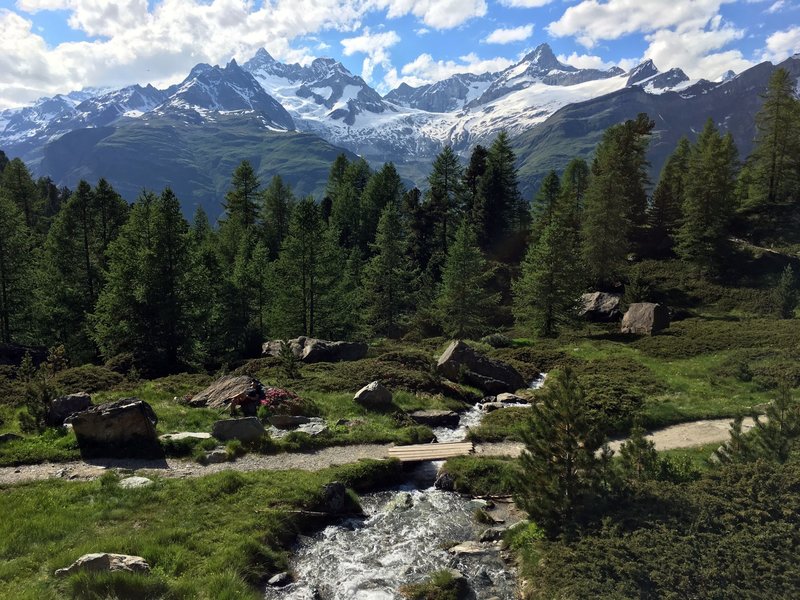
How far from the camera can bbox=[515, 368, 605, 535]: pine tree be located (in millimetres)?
12523

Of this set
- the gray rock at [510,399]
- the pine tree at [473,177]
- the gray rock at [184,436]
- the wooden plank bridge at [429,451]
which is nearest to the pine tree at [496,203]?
the pine tree at [473,177]

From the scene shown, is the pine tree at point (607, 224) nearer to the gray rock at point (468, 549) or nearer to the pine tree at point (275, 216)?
the pine tree at point (275, 216)

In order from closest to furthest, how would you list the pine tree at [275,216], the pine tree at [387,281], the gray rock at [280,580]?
the gray rock at [280,580] < the pine tree at [387,281] < the pine tree at [275,216]

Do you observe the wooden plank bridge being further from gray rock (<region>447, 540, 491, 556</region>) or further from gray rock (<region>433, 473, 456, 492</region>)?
gray rock (<region>447, 540, 491, 556</region>)

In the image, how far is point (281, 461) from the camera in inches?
731

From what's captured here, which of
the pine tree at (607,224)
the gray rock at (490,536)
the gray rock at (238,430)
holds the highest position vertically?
the pine tree at (607,224)

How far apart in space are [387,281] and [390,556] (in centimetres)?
4582

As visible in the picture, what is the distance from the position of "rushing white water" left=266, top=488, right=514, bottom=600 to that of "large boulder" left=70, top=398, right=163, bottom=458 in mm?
7921

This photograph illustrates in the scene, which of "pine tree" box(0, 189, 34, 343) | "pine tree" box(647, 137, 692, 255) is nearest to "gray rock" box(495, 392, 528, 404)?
"pine tree" box(0, 189, 34, 343)

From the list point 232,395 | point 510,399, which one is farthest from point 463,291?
point 232,395

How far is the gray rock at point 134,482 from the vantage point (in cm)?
1520

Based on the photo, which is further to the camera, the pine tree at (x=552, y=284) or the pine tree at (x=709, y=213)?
the pine tree at (x=709, y=213)

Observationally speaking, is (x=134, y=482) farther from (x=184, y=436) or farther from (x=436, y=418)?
(x=436, y=418)

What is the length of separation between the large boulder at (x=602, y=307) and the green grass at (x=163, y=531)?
132 ft
